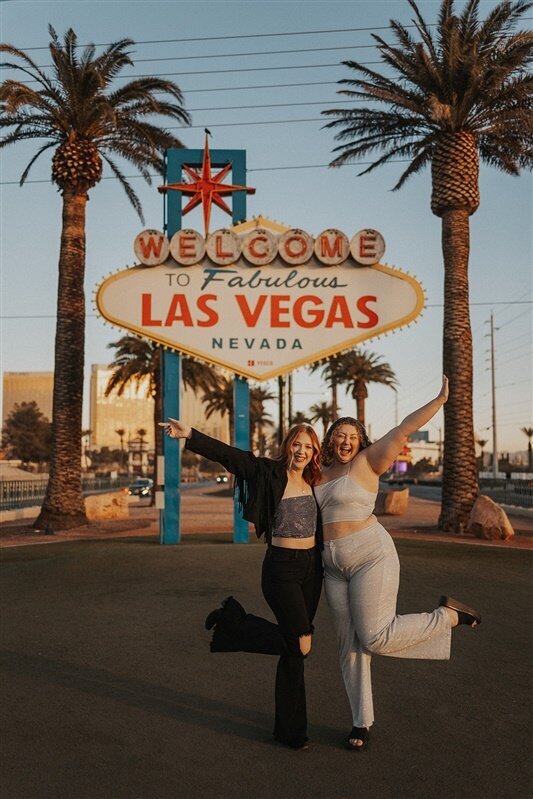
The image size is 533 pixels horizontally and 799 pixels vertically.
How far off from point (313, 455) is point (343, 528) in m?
0.49

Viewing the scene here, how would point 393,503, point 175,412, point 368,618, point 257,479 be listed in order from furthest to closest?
point 393,503 < point 175,412 < point 257,479 < point 368,618

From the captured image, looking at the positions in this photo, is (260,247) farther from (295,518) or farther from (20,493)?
(20,493)

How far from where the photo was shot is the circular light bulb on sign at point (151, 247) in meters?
16.5

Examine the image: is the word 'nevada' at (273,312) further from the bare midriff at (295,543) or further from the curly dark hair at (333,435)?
the bare midriff at (295,543)

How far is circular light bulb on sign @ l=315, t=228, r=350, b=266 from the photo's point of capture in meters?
16.6

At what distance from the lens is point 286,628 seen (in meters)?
4.61

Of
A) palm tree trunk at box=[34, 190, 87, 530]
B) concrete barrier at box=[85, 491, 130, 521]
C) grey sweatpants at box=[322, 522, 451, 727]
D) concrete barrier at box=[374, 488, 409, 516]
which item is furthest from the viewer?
concrete barrier at box=[374, 488, 409, 516]

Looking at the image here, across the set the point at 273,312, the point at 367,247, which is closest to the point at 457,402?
the point at 367,247

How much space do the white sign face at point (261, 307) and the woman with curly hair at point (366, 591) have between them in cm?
1174

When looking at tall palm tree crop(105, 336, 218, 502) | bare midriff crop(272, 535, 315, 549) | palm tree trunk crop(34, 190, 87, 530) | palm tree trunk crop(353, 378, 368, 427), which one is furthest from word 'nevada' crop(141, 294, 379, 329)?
palm tree trunk crop(353, 378, 368, 427)

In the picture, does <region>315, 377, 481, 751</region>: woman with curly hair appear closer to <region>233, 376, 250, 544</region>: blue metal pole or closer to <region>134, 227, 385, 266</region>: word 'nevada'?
<region>233, 376, 250, 544</region>: blue metal pole

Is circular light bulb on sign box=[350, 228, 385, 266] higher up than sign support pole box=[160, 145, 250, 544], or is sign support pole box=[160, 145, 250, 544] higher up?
circular light bulb on sign box=[350, 228, 385, 266]

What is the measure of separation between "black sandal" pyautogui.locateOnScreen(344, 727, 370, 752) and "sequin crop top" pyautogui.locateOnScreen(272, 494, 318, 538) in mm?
1133

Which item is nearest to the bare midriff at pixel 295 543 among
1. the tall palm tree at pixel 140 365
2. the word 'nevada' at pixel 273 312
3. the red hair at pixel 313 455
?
the red hair at pixel 313 455
